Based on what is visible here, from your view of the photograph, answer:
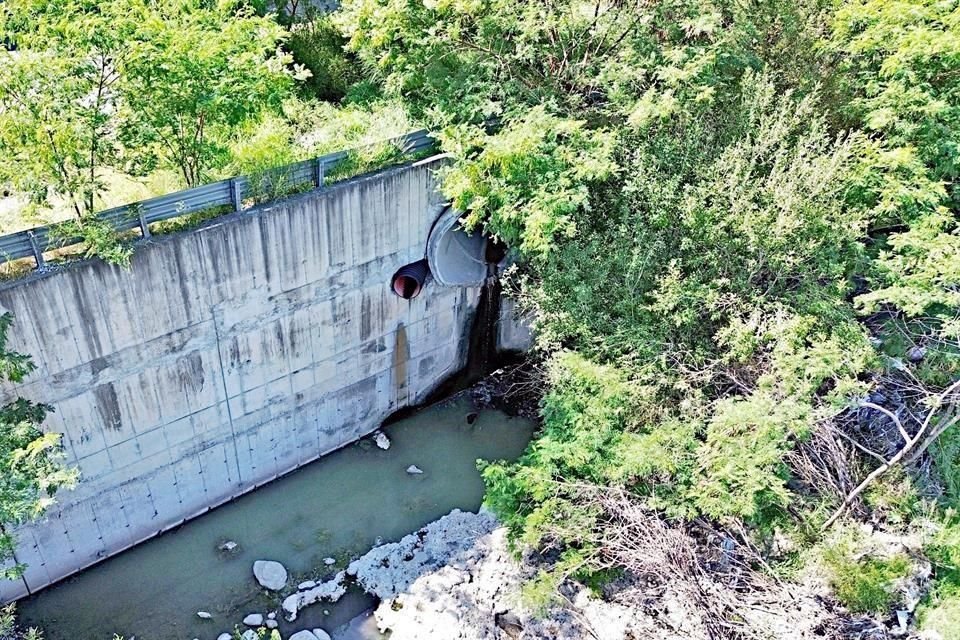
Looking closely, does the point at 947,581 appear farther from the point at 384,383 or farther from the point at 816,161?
the point at 384,383

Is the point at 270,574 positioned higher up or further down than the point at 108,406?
further down

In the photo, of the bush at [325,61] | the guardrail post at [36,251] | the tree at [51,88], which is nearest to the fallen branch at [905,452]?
the bush at [325,61]

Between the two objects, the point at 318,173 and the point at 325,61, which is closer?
the point at 318,173

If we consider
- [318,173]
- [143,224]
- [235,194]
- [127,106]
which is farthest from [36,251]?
[318,173]

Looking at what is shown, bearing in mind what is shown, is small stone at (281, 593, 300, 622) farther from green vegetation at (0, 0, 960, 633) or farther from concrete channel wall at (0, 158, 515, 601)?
green vegetation at (0, 0, 960, 633)

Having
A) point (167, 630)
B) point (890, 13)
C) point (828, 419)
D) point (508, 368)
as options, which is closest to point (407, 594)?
point (167, 630)

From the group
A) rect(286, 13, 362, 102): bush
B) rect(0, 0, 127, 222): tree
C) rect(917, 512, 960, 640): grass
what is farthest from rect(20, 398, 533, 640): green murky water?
rect(917, 512, 960, 640): grass

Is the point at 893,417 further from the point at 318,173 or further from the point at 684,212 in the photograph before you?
the point at 318,173
